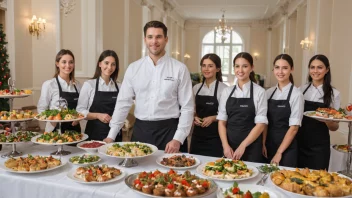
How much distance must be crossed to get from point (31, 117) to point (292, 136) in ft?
7.01

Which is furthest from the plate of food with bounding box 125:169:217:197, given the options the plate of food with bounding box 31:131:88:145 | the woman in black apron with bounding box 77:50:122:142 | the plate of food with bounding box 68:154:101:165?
the woman in black apron with bounding box 77:50:122:142

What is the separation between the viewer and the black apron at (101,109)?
3135mm

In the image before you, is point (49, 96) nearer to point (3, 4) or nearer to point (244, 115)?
point (244, 115)

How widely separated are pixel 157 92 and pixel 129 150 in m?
0.64

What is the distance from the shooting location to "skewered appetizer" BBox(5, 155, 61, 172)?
193cm

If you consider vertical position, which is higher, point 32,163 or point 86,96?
point 86,96

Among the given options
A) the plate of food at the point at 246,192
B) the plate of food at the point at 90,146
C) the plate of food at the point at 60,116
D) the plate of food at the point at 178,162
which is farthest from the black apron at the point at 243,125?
the plate of food at the point at 60,116

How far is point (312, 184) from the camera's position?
5.33 feet

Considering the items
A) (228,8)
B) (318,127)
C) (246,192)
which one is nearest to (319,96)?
(318,127)

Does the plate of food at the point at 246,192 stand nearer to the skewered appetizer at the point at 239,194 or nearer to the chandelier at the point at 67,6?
the skewered appetizer at the point at 239,194

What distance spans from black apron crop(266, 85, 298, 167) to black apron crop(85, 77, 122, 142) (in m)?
1.43

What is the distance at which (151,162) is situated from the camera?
2.21 metres


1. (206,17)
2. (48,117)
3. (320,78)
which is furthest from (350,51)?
(206,17)

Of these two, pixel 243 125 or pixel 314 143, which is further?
pixel 314 143
